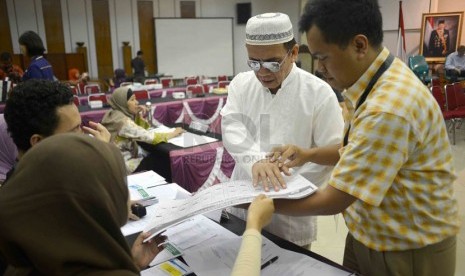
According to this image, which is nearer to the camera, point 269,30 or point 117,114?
point 269,30

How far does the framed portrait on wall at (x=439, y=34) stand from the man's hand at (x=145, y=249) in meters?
Answer: 9.84

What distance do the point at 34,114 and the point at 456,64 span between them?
8890 mm

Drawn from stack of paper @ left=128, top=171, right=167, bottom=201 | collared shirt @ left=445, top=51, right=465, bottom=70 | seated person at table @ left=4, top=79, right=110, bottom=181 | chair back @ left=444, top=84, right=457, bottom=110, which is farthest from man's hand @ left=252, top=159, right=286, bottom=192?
collared shirt @ left=445, top=51, right=465, bottom=70

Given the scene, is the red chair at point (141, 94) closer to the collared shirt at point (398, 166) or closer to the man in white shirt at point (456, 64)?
the collared shirt at point (398, 166)

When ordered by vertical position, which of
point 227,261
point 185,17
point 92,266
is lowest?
point 227,261

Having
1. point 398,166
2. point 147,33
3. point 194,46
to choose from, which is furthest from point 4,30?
point 398,166

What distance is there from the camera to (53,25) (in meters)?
10.1

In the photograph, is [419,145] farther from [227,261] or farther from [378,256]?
[227,261]

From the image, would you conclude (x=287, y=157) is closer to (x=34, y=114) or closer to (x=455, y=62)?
(x=34, y=114)

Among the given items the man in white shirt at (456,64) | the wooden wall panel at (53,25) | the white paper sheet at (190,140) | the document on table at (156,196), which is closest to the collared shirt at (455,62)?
the man in white shirt at (456,64)

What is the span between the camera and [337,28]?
905 mm

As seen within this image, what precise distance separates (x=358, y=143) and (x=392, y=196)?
0.64 ft

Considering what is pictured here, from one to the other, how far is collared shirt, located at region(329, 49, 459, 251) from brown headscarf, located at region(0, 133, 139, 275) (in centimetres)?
56

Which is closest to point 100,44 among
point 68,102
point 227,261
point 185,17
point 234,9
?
point 185,17
